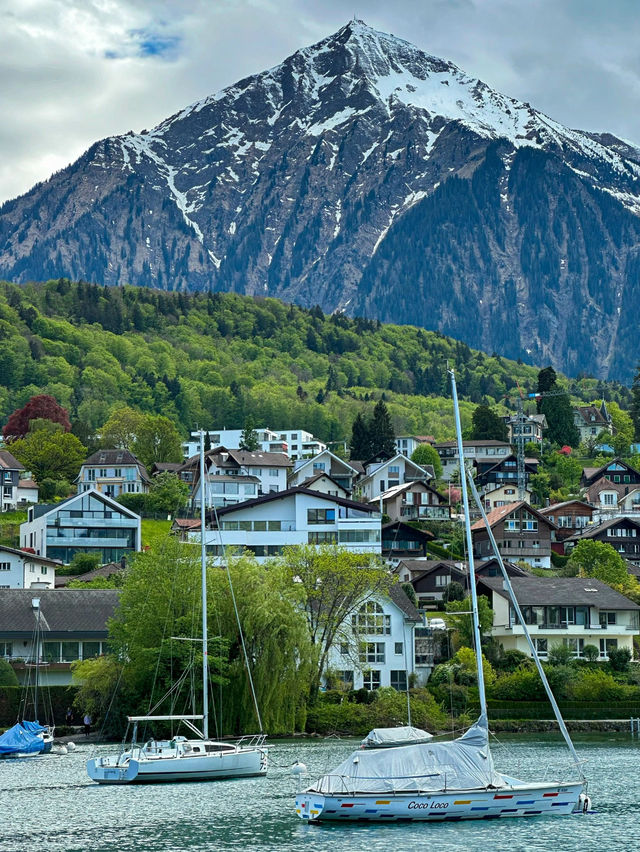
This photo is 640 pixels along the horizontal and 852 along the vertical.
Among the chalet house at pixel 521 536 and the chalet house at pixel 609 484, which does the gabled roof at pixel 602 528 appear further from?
the chalet house at pixel 609 484

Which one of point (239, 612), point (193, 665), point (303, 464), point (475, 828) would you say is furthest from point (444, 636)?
point (303, 464)

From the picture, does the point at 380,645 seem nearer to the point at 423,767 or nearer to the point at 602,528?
the point at 423,767

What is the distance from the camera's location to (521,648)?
9981 centimetres

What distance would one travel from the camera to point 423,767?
4750 cm

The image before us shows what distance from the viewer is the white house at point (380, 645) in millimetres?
90581

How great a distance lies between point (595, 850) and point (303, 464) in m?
136

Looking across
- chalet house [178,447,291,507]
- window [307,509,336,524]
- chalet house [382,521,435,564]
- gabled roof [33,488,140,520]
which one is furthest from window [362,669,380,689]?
chalet house [178,447,291,507]

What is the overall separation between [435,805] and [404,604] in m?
50.2

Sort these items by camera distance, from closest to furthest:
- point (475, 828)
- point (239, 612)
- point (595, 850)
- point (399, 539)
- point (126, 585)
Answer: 1. point (595, 850)
2. point (475, 828)
3. point (239, 612)
4. point (126, 585)
5. point (399, 539)

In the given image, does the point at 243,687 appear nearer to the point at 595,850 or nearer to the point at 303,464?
the point at 595,850

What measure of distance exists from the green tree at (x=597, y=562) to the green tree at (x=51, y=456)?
246 ft

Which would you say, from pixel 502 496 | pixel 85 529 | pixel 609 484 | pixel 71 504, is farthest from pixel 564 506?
pixel 71 504

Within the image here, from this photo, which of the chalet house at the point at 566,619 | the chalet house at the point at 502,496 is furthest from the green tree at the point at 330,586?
the chalet house at the point at 502,496

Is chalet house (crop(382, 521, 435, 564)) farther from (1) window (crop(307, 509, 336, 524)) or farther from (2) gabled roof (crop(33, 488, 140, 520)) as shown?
(2) gabled roof (crop(33, 488, 140, 520))
